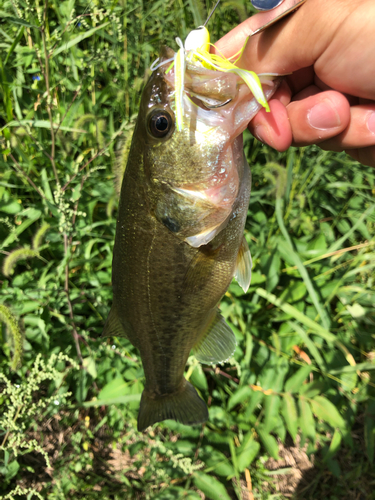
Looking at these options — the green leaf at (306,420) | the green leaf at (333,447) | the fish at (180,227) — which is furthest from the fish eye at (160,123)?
the green leaf at (333,447)

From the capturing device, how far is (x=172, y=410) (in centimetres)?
197

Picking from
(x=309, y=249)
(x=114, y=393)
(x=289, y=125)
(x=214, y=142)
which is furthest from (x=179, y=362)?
(x=309, y=249)

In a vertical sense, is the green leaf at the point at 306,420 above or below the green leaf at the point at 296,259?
below

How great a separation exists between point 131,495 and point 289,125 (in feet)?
10.4

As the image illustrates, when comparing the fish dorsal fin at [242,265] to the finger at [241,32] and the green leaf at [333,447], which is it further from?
the green leaf at [333,447]

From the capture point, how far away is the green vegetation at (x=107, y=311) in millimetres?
2303

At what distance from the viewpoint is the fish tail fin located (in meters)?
1.93

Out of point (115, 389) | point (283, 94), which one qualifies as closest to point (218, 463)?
point (115, 389)

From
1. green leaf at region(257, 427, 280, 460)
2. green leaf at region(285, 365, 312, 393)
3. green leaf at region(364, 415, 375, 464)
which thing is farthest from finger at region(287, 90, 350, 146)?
green leaf at region(364, 415, 375, 464)

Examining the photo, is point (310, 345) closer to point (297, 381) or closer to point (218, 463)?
point (297, 381)

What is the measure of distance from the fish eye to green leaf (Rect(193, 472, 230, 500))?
7.71 ft

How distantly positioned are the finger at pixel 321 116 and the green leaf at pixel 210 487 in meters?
2.38

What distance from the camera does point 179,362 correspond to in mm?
1873

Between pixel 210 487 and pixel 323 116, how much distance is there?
8.18 feet
